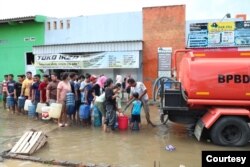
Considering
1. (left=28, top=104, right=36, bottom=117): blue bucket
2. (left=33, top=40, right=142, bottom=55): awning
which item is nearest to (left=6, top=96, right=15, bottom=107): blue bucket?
(left=28, top=104, right=36, bottom=117): blue bucket

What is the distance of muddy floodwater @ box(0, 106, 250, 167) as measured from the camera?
829cm

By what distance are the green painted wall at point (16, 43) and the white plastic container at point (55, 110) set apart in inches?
419

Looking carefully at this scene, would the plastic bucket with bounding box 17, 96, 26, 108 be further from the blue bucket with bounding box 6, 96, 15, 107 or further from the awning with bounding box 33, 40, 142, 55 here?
the awning with bounding box 33, 40, 142, 55

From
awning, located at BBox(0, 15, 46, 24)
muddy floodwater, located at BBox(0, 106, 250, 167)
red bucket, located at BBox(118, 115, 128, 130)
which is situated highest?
awning, located at BBox(0, 15, 46, 24)

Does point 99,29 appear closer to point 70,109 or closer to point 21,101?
point 21,101

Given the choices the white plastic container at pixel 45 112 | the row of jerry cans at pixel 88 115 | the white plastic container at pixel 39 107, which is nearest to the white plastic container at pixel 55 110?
the white plastic container at pixel 45 112

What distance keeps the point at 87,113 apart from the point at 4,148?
11.4 feet

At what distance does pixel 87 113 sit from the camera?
12.4 meters

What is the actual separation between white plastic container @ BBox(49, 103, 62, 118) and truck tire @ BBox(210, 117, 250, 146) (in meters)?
5.11

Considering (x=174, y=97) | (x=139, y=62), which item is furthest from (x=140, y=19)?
(x=174, y=97)

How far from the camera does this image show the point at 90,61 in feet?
67.6

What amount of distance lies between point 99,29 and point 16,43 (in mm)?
5729

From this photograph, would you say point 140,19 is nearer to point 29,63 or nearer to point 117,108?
point 29,63

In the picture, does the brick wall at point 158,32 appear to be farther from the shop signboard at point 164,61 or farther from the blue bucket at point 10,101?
the blue bucket at point 10,101
